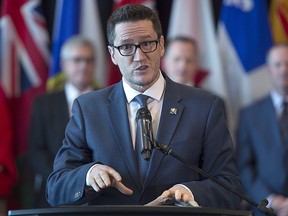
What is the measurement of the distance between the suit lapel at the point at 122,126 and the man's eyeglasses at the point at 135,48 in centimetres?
20

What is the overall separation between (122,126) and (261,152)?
100 inches

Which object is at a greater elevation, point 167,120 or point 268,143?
point 167,120

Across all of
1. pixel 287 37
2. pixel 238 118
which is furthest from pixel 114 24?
pixel 287 37

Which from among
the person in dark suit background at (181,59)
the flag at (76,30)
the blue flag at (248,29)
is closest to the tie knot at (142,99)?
the person in dark suit background at (181,59)

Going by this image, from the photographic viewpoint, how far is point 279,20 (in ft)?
20.9

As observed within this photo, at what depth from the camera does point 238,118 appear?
602 cm

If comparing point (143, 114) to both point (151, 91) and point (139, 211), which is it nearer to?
point (151, 91)

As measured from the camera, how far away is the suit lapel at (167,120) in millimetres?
3113

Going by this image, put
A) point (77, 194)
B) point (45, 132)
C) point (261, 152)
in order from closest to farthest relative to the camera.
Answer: point (77, 194), point (261, 152), point (45, 132)

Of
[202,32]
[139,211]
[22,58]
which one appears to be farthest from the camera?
[202,32]

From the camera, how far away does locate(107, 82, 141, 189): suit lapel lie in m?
3.12

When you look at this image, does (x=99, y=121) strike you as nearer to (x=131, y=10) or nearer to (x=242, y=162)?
(x=131, y=10)

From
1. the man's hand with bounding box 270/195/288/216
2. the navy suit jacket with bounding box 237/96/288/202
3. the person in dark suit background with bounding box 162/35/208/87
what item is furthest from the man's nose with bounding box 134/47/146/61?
the person in dark suit background with bounding box 162/35/208/87

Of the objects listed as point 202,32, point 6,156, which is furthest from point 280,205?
point 6,156
